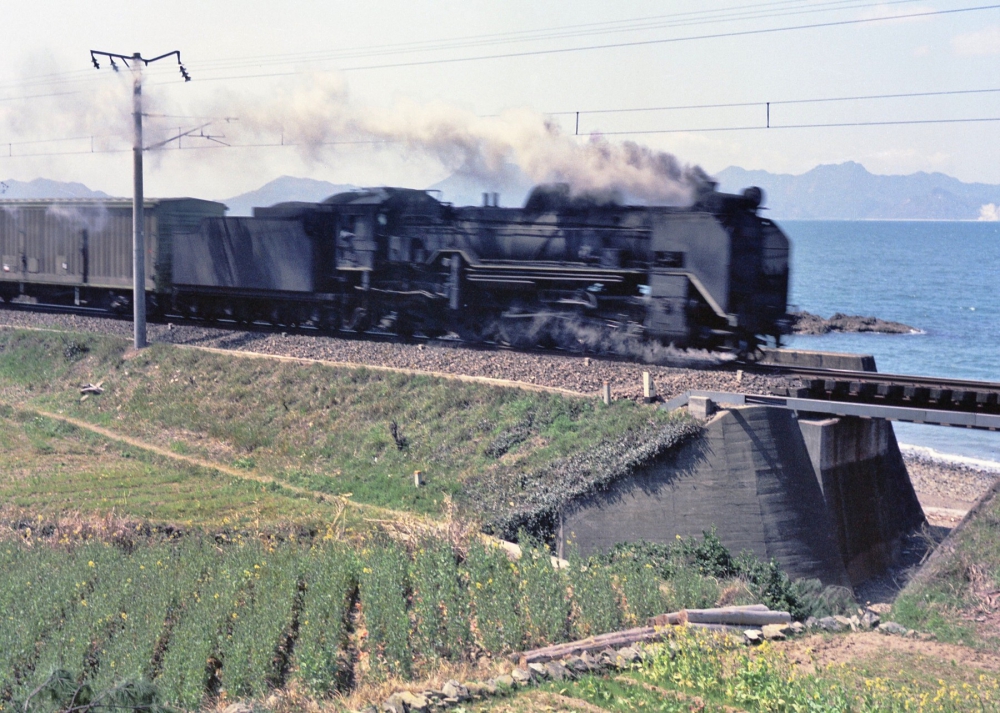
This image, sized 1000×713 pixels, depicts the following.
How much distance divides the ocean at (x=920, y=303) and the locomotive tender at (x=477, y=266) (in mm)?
2109

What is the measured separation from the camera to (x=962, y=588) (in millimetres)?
13516

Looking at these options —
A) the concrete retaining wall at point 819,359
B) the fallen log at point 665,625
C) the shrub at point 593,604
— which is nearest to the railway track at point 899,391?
the concrete retaining wall at point 819,359

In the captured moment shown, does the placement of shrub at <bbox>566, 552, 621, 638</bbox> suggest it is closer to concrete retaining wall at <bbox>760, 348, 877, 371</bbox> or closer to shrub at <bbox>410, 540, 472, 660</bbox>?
shrub at <bbox>410, 540, 472, 660</bbox>

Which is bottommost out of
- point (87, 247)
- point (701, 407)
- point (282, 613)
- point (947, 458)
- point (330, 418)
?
point (947, 458)

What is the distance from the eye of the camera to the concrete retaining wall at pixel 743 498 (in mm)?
14742

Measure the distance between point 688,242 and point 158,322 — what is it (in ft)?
57.2

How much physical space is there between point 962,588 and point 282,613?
10.2m

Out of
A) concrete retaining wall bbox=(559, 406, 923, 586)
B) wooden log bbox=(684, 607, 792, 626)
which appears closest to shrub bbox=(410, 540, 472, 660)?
wooden log bbox=(684, 607, 792, 626)

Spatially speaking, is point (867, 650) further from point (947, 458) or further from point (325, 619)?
point (947, 458)

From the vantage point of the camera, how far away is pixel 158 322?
27.1 meters

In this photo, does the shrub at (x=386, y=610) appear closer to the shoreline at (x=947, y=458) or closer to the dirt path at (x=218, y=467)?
the dirt path at (x=218, y=467)

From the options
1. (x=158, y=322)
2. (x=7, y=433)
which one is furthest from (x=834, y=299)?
(x=7, y=433)

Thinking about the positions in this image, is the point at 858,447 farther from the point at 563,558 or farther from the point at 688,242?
the point at 563,558

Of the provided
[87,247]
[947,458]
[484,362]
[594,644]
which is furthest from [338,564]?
[947,458]
